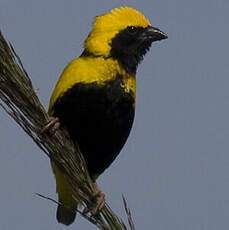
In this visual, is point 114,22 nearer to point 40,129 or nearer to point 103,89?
point 103,89

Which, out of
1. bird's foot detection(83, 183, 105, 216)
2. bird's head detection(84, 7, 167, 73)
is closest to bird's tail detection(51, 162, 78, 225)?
bird's head detection(84, 7, 167, 73)

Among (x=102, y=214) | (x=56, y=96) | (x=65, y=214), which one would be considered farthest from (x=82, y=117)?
(x=102, y=214)

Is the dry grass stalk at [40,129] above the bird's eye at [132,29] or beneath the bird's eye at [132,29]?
beneath

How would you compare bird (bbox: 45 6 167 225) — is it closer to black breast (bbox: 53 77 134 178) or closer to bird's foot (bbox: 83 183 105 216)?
black breast (bbox: 53 77 134 178)

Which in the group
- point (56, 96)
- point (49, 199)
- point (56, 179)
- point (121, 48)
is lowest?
point (49, 199)

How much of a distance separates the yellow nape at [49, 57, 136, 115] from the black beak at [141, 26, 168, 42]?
1.47 feet

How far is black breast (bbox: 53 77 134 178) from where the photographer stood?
5586mm

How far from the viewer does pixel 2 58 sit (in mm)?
3537

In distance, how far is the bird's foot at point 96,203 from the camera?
382cm

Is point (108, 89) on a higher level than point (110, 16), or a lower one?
lower

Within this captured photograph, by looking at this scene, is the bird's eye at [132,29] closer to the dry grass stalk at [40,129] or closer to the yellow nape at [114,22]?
the yellow nape at [114,22]

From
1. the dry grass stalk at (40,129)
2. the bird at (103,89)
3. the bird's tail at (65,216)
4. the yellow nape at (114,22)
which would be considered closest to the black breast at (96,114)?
the bird at (103,89)

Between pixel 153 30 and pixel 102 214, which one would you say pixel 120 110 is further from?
pixel 102 214

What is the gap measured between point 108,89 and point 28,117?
1.98m
